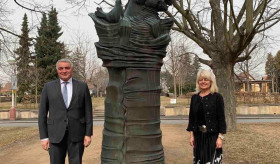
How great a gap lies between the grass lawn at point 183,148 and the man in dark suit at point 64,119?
12.4 feet

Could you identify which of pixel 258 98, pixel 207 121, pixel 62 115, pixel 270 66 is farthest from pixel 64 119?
pixel 270 66

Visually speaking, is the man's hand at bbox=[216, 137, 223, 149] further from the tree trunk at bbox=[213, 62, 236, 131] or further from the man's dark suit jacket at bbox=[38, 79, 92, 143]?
the tree trunk at bbox=[213, 62, 236, 131]

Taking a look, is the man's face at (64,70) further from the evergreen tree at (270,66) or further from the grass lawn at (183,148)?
the evergreen tree at (270,66)

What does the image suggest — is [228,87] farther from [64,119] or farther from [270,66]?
[270,66]

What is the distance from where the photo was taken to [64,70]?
3.69 m

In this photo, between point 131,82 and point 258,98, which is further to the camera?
point 258,98

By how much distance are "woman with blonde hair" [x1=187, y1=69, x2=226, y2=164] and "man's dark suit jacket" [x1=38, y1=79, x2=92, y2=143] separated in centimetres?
155

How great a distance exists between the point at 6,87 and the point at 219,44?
8176cm

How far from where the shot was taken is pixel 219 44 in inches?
439

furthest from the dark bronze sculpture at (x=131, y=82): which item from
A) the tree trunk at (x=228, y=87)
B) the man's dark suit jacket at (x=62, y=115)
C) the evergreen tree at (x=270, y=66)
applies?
the evergreen tree at (x=270, y=66)

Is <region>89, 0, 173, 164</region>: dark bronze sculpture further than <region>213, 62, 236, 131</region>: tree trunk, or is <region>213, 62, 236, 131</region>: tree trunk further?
<region>213, 62, 236, 131</region>: tree trunk

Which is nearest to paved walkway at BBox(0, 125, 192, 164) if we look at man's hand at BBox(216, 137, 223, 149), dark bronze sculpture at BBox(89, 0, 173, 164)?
man's hand at BBox(216, 137, 223, 149)

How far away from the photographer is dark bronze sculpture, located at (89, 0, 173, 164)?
10.5 ft

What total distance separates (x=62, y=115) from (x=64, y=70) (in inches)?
23.7
